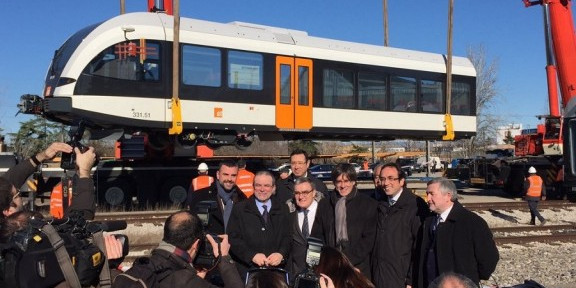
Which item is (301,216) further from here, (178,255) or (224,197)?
(178,255)

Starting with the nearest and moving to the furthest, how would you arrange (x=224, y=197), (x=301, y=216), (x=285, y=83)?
(x=301, y=216)
(x=224, y=197)
(x=285, y=83)

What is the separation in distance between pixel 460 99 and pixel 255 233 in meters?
13.7

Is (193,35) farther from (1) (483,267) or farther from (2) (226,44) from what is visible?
(1) (483,267)

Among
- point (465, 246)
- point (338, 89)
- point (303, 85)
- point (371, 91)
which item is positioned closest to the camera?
point (465, 246)

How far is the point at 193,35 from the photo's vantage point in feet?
41.8

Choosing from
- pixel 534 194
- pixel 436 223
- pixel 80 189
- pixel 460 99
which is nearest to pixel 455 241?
pixel 436 223

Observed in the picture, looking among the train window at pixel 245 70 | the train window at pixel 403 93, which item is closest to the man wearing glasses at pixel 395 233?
the train window at pixel 245 70

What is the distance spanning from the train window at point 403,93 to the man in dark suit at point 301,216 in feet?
37.0

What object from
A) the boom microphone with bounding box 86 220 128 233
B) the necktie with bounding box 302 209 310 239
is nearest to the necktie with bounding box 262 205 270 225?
the necktie with bounding box 302 209 310 239

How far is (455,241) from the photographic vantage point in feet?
14.1

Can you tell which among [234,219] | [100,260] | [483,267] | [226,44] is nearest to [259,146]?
[226,44]

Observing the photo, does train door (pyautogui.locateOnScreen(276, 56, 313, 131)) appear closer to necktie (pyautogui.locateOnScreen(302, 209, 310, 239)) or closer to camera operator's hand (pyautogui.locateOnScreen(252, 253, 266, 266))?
necktie (pyautogui.locateOnScreen(302, 209, 310, 239))

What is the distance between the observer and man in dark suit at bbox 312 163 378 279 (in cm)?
490

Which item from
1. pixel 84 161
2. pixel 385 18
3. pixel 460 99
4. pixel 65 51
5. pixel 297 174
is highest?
pixel 385 18
